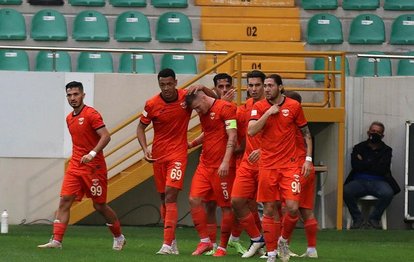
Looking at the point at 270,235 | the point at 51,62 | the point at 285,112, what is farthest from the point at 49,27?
the point at 270,235

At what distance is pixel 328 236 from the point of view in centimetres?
1783

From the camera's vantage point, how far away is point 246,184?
1345cm

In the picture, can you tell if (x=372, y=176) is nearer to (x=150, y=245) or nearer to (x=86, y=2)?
(x=150, y=245)

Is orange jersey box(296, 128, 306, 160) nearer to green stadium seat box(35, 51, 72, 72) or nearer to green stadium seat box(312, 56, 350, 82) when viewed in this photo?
green stadium seat box(312, 56, 350, 82)

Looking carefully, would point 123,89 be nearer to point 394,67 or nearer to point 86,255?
point 394,67

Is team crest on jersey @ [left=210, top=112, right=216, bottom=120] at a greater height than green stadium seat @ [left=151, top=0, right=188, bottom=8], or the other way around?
green stadium seat @ [left=151, top=0, right=188, bottom=8]

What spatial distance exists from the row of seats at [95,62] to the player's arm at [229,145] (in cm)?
642

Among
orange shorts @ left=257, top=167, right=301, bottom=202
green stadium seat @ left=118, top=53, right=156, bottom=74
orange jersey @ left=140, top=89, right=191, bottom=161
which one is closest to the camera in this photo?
orange shorts @ left=257, top=167, right=301, bottom=202

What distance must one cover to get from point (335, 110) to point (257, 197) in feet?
21.8

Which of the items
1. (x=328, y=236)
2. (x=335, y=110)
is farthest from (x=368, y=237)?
(x=335, y=110)

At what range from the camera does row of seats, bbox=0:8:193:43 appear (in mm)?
21016

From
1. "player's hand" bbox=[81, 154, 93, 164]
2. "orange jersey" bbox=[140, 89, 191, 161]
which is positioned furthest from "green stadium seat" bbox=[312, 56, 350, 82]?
"player's hand" bbox=[81, 154, 93, 164]

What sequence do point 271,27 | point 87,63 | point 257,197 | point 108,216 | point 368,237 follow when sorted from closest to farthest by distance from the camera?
point 257,197
point 108,216
point 368,237
point 87,63
point 271,27

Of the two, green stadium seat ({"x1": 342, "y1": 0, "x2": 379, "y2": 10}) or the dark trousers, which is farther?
green stadium seat ({"x1": 342, "y1": 0, "x2": 379, "y2": 10})
